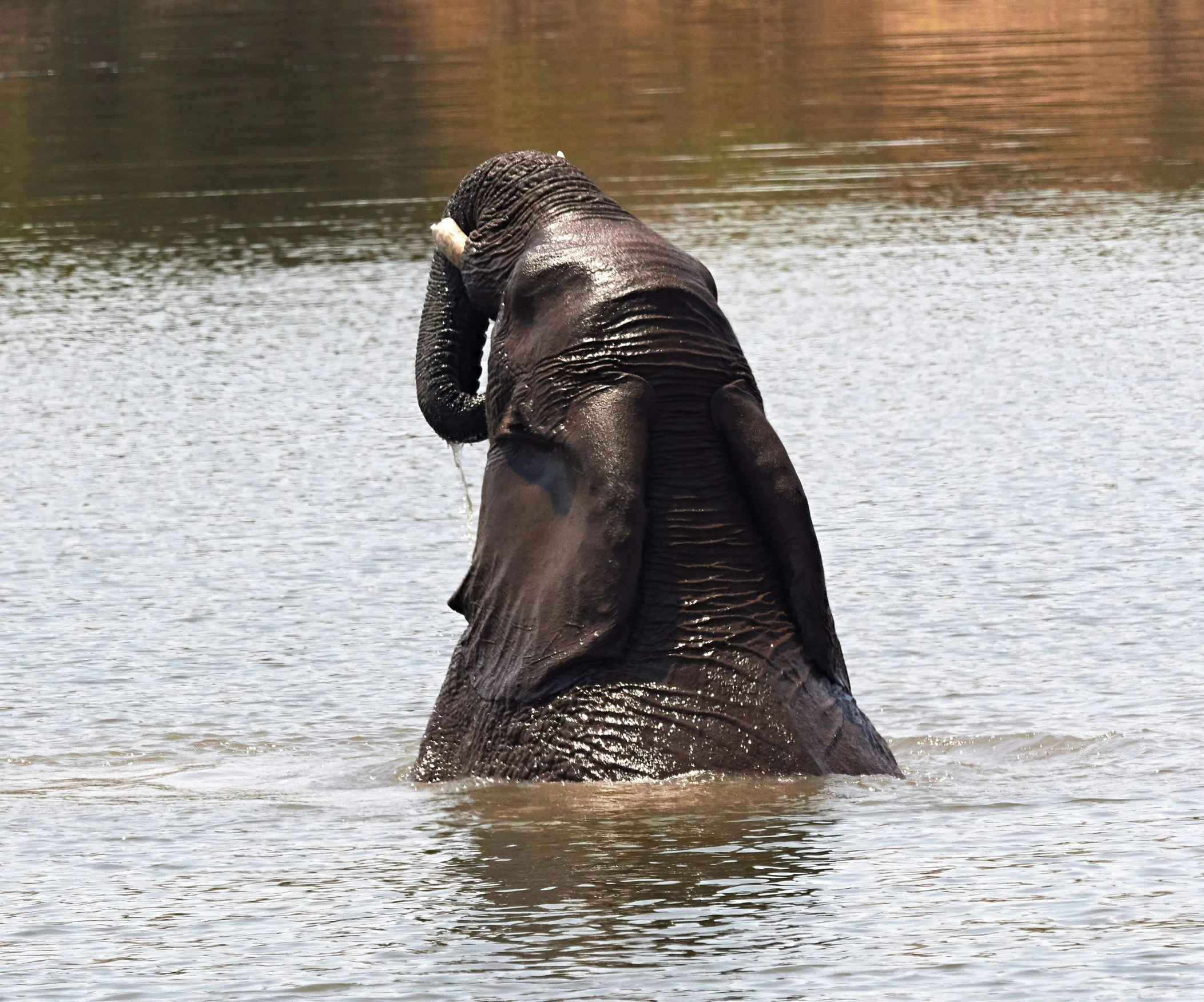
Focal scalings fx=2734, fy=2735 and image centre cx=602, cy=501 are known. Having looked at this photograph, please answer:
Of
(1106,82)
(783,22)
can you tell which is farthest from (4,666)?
(783,22)

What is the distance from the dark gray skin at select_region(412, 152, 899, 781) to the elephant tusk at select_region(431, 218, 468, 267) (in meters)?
0.59

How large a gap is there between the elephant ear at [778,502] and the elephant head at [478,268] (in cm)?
97

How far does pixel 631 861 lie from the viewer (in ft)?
25.1

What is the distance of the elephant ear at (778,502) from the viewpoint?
8102mm

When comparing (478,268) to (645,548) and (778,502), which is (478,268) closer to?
(645,548)

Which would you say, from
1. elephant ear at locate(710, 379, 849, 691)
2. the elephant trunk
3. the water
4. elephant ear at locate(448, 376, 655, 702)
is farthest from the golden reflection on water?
elephant ear at locate(710, 379, 849, 691)

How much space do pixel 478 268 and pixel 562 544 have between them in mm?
1170

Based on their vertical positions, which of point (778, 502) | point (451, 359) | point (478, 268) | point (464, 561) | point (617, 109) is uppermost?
point (478, 268)

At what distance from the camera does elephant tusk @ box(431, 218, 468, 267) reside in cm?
898

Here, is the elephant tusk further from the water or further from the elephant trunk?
the water

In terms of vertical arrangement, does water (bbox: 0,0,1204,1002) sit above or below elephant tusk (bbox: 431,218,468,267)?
below

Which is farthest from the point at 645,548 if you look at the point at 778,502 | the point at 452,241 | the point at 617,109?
the point at 617,109

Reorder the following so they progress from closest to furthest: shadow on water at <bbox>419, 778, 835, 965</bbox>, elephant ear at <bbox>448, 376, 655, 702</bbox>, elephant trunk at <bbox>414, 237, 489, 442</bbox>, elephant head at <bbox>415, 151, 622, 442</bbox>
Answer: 1. shadow on water at <bbox>419, 778, 835, 965</bbox>
2. elephant ear at <bbox>448, 376, 655, 702</bbox>
3. elephant head at <bbox>415, 151, 622, 442</bbox>
4. elephant trunk at <bbox>414, 237, 489, 442</bbox>

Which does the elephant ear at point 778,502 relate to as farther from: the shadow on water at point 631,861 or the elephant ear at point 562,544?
the shadow on water at point 631,861
